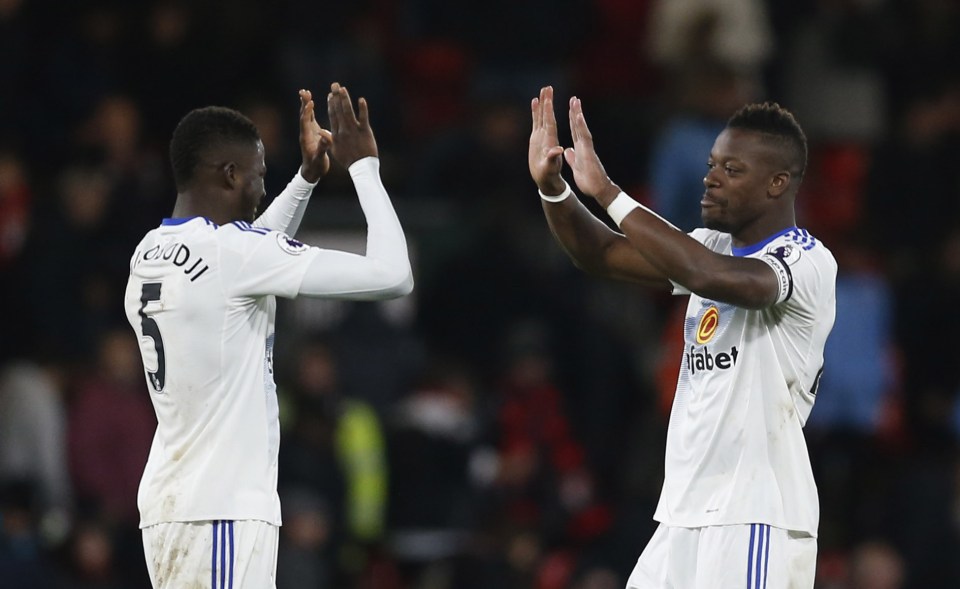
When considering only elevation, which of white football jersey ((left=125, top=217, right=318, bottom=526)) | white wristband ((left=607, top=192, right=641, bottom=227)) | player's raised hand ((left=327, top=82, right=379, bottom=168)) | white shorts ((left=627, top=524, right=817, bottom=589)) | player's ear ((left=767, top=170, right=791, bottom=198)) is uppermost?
player's raised hand ((left=327, top=82, right=379, bottom=168))

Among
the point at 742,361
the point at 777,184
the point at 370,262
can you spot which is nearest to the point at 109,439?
the point at 370,262

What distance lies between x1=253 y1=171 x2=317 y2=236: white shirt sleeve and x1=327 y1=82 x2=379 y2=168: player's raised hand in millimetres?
419

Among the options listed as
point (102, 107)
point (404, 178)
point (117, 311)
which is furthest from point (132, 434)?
point (404, 178)

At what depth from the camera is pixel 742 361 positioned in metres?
6.11

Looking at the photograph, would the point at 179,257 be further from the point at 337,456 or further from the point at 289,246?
the point at 337,456

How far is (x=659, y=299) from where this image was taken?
1347cm

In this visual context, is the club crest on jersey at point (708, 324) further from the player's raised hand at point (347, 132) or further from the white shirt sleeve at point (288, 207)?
the white shirt sleeve at point (288, 207)

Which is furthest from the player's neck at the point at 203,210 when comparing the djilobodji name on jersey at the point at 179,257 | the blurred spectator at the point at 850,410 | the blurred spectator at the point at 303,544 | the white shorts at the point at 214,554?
the blurred spectator at the point at 850,410

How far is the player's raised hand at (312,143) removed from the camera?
6.53 m

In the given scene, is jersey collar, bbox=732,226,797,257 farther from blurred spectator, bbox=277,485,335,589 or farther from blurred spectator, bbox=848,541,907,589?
blurred spectator, bbox=848,541,907,589

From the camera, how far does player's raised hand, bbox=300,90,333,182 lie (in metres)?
6.53

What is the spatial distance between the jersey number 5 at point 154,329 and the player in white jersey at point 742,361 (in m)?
1.53

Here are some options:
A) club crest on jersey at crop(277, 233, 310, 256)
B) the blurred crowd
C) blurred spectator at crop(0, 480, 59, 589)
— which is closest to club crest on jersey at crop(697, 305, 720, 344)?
club crest on jersey at crop(277, 233, 310, 256)

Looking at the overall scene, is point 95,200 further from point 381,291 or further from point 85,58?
point 381,291
